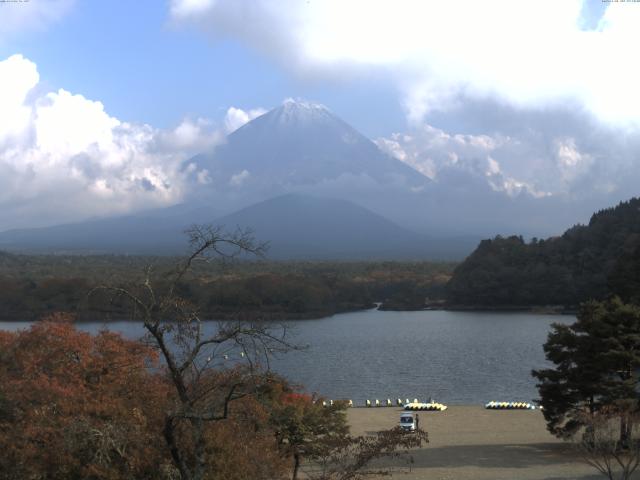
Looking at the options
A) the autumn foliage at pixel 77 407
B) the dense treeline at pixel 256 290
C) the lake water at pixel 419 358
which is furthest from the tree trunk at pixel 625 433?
the dense treeline at pixel 256 290

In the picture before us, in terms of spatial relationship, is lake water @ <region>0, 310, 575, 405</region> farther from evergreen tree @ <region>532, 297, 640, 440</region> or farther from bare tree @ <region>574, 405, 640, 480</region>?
bare tree @ <region>574, 405, 640, 480</region>

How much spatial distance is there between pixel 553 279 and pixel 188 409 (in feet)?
171

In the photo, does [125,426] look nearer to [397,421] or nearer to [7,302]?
[397,421]

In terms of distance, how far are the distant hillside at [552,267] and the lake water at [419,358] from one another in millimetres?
5382

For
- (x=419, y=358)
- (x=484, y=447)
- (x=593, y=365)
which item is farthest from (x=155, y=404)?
(x=419, y=358)

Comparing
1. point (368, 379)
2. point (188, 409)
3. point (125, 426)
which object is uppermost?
point (188, 409)

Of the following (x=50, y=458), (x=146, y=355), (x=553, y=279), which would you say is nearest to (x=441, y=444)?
(x=146, y=355)

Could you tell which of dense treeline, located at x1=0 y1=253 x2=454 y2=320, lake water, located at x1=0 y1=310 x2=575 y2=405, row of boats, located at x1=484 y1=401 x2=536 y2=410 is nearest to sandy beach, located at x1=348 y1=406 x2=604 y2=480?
row of boats, located at x1=484 y1=401 x2=536 y2=410

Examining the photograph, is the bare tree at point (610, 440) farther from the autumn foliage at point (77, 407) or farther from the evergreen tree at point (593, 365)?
the autumn foliage at point (77, 407)

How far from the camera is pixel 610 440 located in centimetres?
1006

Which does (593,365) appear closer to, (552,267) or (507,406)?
(507,406)

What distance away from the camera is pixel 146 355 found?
30.5ft

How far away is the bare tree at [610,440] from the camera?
9617mm

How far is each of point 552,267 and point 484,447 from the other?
43.3m
